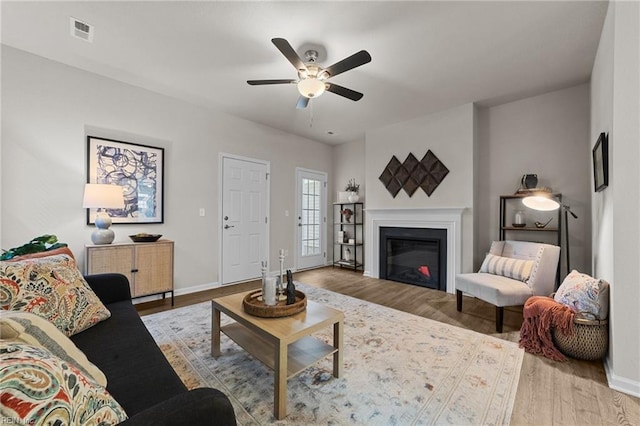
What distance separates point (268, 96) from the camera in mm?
3451

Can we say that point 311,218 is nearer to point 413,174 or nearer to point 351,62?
point 413,174

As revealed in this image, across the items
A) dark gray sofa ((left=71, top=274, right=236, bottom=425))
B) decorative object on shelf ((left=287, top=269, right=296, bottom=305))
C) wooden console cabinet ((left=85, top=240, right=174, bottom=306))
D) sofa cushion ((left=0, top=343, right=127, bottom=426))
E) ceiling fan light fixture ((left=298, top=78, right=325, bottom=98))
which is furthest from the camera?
wooden console cabinet ((left=85, top=240, right=174, bottom=306))

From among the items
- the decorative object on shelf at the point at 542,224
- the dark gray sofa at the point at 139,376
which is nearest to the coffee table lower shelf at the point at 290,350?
the dark gray sofa at the point at 139,376

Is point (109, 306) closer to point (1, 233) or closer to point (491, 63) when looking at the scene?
point (1, 233)

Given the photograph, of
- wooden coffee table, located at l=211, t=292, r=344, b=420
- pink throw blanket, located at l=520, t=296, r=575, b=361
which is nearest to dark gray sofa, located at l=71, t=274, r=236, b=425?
wooden coffee table, located at l=211, t=292, r=344, b=420

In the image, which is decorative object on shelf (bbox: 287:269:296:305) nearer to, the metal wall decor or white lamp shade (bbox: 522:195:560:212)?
white lamp shade (bbox: 522:195:560:212)

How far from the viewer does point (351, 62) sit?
7.04ft

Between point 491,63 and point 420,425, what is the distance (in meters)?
3.09

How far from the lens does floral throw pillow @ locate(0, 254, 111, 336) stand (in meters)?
1.32

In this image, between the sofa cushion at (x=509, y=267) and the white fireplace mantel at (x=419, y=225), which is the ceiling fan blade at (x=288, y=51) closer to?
the white fireplace mantel at (x=419, y=225)

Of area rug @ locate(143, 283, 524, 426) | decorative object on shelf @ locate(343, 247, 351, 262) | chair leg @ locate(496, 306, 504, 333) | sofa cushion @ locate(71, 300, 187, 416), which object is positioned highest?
sofa cushion @ locate(71, 300, 187, 416)

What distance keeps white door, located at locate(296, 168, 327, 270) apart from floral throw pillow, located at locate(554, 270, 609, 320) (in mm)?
3772

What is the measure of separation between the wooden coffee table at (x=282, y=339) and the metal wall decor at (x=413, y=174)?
2902 millimetres

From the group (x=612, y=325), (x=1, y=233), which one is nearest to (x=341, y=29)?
(x=612, y=325)
